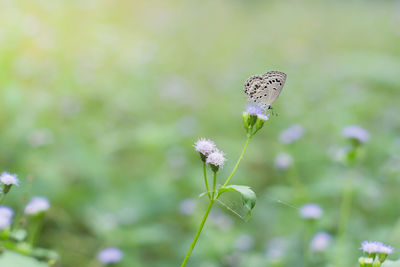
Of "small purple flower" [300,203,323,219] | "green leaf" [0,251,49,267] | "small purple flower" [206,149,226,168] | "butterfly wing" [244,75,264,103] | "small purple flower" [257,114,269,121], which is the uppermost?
"butterfly wing" [244,75,264,103]

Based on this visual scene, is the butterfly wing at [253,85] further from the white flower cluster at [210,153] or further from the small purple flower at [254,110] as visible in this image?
the white flower cluster at [210,153]

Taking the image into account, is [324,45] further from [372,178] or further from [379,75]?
[372,178]

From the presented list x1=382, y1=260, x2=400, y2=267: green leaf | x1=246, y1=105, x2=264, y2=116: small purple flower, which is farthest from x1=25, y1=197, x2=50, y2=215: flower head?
x1=382, y1=260, x2=400, y2=267: green leaf

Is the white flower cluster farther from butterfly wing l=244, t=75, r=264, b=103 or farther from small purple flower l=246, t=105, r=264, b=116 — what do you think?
butterfly wing l=244, t=75, r=264, b=103

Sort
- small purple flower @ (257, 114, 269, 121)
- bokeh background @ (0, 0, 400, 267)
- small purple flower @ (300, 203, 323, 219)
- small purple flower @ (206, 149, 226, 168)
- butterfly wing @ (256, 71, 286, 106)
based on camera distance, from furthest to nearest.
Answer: bokeh background @ (0, 0, 400, 267) → small purple flower @ (300, 203, 323, 219) → butterfly wing @ (256, 71, 286, 106) → small purple flower @ (257, 114, 269, 121) → small purple flower @ (206, 149, 226, 168)

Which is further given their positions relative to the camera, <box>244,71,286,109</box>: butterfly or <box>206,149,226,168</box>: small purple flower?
<box>244,71,286,109</box>: butterfly

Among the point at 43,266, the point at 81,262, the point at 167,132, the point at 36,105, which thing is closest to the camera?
the point at 43,266

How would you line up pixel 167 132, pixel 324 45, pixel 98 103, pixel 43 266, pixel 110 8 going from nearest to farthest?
pixel 43 266 < pixel 167 132 < pixel 98 103 < pixel 110 8 < pixel 324 45

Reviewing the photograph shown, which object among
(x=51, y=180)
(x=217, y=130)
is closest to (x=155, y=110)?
(x=217, y=130)
